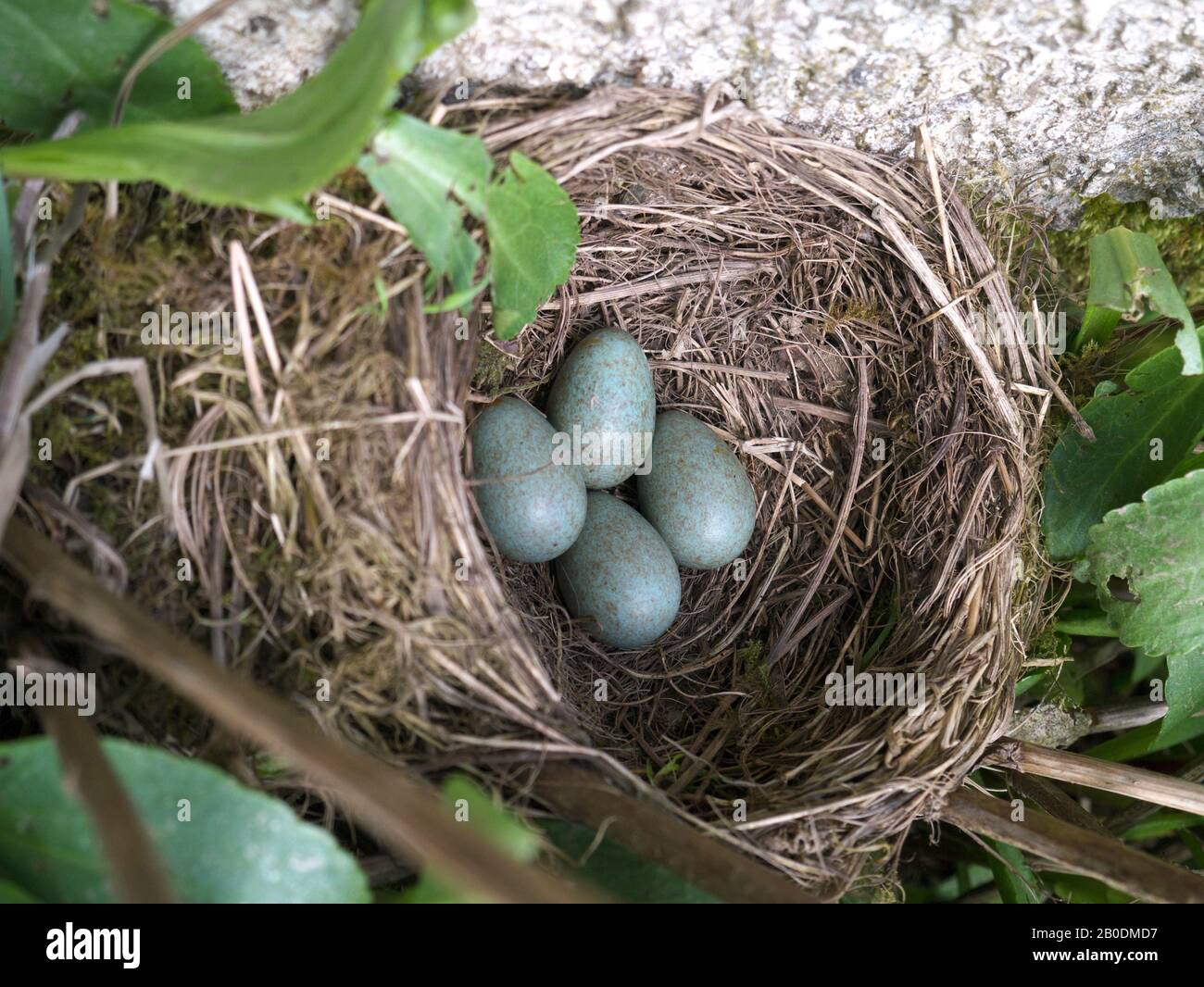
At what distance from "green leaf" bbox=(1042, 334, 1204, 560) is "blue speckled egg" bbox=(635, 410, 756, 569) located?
0.48 m

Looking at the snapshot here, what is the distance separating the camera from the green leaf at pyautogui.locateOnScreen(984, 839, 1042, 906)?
1.42m

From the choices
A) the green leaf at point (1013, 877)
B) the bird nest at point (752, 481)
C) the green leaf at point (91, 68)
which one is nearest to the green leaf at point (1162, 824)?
the green leaf at point (1013, 877)

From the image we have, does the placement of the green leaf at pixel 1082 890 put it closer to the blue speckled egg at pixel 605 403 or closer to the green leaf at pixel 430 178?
the blue speckled egg at pixel 605 403

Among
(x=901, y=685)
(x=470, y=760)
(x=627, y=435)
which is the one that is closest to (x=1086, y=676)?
(x=901, y=685)

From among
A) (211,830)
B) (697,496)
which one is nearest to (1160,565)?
(697,496)

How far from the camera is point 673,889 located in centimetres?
99

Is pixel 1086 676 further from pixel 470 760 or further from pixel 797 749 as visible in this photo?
pixel 470 760

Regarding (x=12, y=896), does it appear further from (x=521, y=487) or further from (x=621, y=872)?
(x=521, y=487)

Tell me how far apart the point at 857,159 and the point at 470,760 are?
0.98 metres

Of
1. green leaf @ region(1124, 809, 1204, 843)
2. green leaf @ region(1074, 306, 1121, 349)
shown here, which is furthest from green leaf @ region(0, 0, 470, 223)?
green leaf @ region(1124, 809, 1204, 843)

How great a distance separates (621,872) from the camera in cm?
101

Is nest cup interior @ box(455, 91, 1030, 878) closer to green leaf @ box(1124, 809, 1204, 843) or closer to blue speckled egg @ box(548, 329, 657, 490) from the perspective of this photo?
blue speckled egg @ box(548, 329, 657, 490)

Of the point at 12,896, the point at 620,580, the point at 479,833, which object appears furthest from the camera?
the point at 620,580

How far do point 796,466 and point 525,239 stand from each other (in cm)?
66
